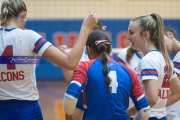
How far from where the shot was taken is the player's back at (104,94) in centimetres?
273

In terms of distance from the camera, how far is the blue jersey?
2.72 meters

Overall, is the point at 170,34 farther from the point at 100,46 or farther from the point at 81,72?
the point at 81,72

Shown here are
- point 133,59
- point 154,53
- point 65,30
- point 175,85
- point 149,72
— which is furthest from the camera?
point 65,30

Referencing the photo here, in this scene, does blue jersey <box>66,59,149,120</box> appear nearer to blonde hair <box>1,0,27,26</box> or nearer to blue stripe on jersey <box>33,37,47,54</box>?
blue stripe on jersey <box>33,37,47,54</box>

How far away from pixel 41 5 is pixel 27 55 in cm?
905

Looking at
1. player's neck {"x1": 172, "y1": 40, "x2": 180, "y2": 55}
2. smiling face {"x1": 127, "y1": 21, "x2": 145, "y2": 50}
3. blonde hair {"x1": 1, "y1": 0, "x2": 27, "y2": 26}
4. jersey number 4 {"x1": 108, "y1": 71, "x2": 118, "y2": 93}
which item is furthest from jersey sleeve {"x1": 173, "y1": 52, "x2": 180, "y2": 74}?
blonde hair {"x1": 1, "y1": 0, "x2": 27, "y2": 26}

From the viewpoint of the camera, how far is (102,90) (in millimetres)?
2738

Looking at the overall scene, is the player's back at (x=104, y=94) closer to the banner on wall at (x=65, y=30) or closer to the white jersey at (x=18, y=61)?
the white jersey at (x=18, y=61)

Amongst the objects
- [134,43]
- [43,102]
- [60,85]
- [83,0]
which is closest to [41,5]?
[83,0]

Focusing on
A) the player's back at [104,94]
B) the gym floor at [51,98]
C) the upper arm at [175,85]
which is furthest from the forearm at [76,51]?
the gym floor at [51,98]

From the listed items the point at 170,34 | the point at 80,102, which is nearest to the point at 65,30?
the point at 170,34

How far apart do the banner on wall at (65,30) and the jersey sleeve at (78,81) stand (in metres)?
8.21

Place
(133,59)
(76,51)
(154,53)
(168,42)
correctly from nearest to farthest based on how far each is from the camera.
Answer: (76,51), (154,53), (168,42), (133,59)

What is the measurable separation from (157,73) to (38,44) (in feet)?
2.81
